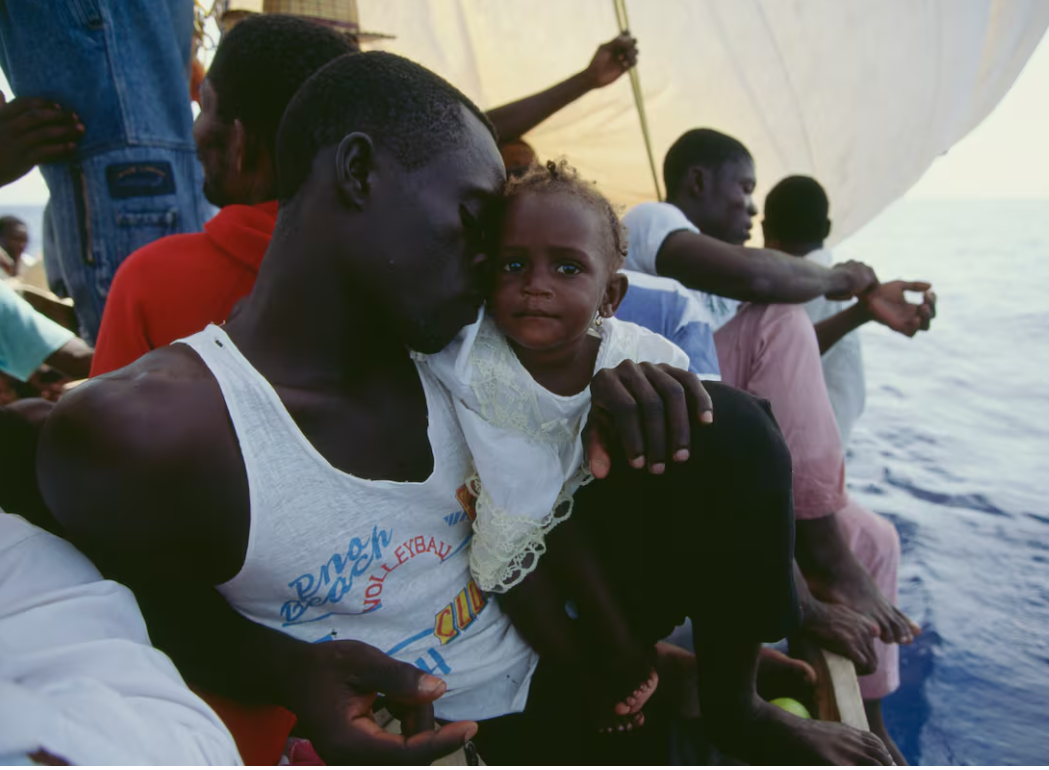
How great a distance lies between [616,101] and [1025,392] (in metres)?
4.92

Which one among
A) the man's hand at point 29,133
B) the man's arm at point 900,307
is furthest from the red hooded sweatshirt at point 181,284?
the man's arm at point 900,307

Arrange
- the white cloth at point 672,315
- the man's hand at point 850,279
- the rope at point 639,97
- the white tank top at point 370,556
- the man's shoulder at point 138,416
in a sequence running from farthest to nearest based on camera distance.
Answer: the rope at point 639,97, the man's hand at point 850,279, the white cloth at point 672,315, the white tank top at point 370,556, the man's shoulder at point 138,416

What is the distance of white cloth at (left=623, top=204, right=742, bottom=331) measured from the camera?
202cm

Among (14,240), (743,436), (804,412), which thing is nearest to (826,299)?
(804,412)

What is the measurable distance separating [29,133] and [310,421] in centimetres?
131

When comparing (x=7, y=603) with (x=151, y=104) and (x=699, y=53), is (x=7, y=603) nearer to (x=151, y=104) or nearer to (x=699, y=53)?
(x=151, y=104)

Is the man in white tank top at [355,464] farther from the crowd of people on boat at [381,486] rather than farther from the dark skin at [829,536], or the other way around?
the dark skin at [829,536]

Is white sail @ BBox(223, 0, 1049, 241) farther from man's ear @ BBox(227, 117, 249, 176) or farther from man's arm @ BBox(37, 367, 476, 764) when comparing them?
man's arm @ BBox(37, 367, 476, 764)

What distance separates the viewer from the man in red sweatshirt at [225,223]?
126 centimetres

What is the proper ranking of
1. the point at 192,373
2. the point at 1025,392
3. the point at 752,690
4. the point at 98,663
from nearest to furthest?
the point at 98,663 → the point at 192,373 → the point at 752,690 → the point at 1025,392

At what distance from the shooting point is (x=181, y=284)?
127cm

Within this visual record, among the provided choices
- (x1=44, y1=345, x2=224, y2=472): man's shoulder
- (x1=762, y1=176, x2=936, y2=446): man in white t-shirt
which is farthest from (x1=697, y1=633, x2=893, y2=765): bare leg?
(x1=762, y1=176, x2=936, y2=446): man in white t-shirt

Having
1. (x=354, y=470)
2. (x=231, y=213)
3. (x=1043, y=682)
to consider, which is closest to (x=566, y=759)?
(x=354, y=470)

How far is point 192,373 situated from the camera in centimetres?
89
